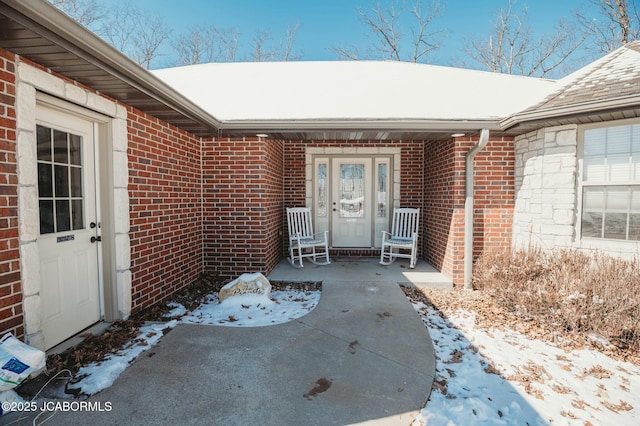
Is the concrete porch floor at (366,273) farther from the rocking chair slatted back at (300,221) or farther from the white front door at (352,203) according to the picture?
the white front door at (352,203)

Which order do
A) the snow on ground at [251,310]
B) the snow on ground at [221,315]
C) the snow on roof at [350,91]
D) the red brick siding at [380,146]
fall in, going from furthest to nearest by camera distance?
the red brick siding at [380,146], the snow on roof at [350,91], the snow on ground at [251,310], the snow on ground at [221,315]

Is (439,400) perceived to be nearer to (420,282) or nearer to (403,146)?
(420,282)

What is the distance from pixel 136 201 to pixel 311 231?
3.50m

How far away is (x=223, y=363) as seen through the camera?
→ 2.62 meters

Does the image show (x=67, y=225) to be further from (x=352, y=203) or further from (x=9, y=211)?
(x=352, y=203)

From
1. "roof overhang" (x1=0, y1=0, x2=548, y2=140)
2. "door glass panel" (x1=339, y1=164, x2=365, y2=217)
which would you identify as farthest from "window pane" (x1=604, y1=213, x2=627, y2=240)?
"door glass panel" (x1=339, y1=164, x2=365, y2=217)

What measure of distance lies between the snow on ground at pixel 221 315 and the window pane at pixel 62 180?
1.51 metres

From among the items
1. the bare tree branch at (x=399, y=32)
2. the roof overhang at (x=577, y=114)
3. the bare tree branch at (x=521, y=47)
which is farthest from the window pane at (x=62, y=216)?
the bare tree branch at (x=521, y=47)

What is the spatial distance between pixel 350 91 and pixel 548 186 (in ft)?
11.7

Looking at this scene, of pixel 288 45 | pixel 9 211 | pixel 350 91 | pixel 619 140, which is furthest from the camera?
pixel 288 45

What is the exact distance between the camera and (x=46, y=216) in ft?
8.80

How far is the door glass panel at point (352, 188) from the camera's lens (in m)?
6.72

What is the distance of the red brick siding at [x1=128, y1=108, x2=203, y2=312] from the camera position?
3545mm

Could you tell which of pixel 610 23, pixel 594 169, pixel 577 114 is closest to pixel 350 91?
pixel 577 114
